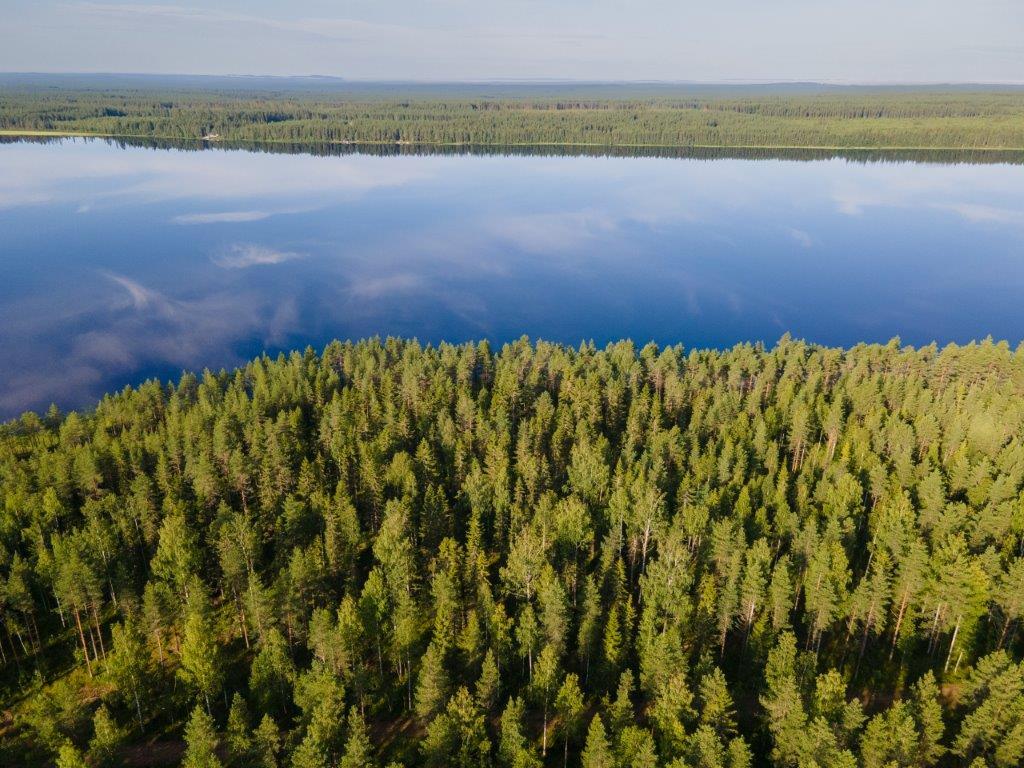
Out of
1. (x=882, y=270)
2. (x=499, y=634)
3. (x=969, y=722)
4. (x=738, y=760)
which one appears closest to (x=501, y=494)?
(x=499, y=634)

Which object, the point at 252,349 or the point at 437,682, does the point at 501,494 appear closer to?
the point at 437,682

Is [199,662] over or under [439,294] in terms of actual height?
over

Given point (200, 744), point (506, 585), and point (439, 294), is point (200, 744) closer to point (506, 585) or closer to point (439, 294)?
point (506, 585)

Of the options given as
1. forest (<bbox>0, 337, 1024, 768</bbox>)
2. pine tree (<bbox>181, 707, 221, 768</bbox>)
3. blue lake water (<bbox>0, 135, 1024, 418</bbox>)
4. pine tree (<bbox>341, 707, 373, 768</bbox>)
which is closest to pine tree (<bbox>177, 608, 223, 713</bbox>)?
forest (<bbox>0, 337, 1024, 768</bbox>)

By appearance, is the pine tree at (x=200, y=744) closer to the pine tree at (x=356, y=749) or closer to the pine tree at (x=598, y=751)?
the pine tree at (x=356, y=749)

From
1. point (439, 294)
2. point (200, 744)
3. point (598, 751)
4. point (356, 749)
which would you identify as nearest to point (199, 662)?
point (200, 744)

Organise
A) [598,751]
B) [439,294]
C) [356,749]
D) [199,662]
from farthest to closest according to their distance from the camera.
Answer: [439,294]
[199,662]
[356,749]
[598,751]

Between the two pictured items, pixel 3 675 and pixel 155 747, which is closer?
pixel 155 747

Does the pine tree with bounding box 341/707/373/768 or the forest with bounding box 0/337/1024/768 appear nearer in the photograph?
the pine tree with bounding box 341/707/373/768

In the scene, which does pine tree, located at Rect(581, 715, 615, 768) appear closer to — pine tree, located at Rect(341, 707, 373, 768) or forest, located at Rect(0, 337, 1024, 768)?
forest, located at Rect(0, 337, 1024, 768)
